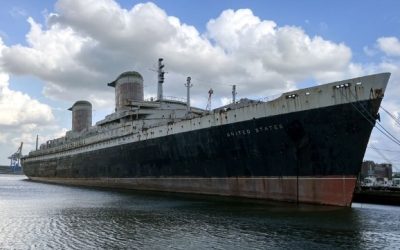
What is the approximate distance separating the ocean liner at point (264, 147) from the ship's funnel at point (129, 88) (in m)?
6.96

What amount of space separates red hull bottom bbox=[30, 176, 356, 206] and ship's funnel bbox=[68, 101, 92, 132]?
116 ft

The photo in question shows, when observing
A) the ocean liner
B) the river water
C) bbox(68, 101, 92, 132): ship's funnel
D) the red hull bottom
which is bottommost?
the river water

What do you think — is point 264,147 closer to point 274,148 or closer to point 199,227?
point 274,148

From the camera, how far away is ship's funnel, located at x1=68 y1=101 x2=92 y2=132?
68938mm

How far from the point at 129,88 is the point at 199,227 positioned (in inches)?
1420

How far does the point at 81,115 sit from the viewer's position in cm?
6944

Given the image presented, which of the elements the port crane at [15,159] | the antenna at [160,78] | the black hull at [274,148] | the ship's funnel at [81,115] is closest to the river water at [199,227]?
the black hull at [274,148]

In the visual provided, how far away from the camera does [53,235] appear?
50.8ft

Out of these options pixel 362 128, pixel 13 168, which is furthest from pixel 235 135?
pixel 13 168

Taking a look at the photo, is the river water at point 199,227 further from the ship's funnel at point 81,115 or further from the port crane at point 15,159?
the port crane at point 15,159

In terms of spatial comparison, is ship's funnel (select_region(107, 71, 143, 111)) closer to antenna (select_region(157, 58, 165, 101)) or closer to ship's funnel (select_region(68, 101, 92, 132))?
antenna (select_region(157, 58, 165, 101))

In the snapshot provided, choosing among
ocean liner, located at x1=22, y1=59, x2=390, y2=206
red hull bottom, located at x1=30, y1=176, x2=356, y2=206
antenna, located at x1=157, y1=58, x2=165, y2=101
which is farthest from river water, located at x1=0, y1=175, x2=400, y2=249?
antenna, located at x1=157, y1=58, x2=165, y2=101

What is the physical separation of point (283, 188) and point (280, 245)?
12748 millimetres

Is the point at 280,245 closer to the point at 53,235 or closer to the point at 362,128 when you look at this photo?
the point at 53,235
